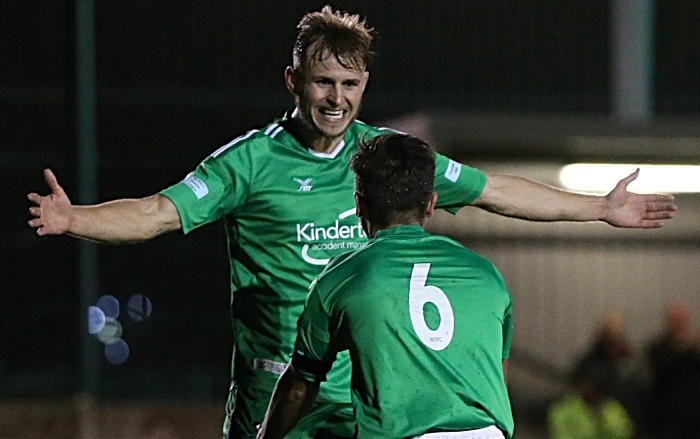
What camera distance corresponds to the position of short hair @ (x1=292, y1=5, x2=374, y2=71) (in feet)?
16.5

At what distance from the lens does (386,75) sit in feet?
45.4

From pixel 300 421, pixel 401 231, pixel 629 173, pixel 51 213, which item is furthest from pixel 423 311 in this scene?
pixel 629 173

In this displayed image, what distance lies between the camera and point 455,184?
17.4ft

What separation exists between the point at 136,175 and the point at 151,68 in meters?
1.21

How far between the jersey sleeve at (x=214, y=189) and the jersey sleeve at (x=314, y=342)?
79 cm

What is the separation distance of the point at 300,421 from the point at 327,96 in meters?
1.20

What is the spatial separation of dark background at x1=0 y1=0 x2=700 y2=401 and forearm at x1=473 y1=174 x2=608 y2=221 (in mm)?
5435

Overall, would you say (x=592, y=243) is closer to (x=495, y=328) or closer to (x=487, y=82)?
(x=487, y=82)

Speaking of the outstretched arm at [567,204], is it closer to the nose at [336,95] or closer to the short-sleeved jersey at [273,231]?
the short-sleeved jersey at [273,231]

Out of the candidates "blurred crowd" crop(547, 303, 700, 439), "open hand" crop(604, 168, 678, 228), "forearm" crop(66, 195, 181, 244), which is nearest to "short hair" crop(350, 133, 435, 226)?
"forearm" crop(66, 195, 181, 244)

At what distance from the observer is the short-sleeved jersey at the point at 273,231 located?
4969 mm

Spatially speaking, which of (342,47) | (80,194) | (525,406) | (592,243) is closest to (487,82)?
A: (592,243)

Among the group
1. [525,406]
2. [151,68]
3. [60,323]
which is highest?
[151,68]

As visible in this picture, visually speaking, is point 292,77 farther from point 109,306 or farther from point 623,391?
point 623,391
